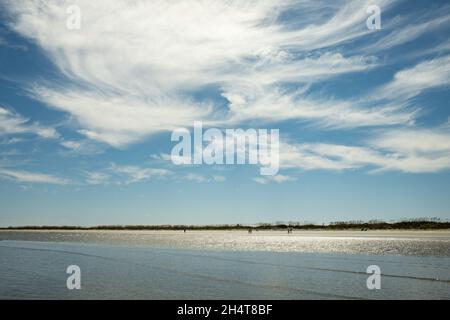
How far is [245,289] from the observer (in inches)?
1067
